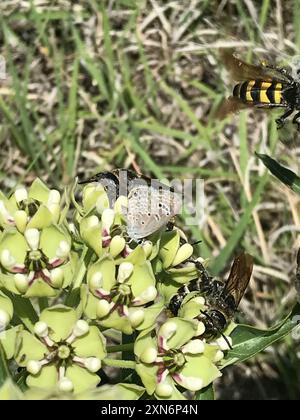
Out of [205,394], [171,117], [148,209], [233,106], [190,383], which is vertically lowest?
[171,117]

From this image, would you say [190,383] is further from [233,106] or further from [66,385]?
[233,106]

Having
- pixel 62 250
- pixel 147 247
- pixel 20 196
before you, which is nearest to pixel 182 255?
pixel 147 247

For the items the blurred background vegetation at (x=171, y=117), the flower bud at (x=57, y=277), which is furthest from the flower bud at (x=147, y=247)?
the blurred background vegetation at (x=171, y=117)

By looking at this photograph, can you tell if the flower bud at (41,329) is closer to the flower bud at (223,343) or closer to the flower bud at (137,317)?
the flower bud at (137,317)

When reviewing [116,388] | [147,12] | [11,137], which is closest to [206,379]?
[116,388]
